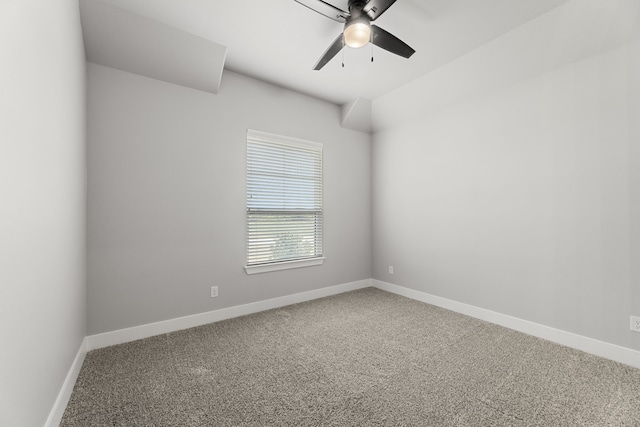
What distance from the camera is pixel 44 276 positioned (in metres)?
1.40

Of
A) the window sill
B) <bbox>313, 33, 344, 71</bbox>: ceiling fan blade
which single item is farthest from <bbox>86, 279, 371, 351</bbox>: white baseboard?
<bbox>313, 33, 344, 71</bbox>: ceiling fan blade

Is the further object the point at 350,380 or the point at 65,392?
the point at 350,380

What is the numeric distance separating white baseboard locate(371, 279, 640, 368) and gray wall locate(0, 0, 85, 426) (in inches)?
146

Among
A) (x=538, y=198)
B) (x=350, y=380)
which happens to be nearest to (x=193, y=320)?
(x=350, y=380)

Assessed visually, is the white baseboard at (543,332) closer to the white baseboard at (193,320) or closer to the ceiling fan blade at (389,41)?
the white baseboard at (193,320)

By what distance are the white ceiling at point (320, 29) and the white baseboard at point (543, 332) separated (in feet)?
9.32

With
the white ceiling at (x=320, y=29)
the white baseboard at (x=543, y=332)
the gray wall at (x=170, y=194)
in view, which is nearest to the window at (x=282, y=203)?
the gray wall at (x=170, y=194)

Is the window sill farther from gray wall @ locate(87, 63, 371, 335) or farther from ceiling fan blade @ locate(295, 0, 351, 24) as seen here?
ceiling fan blade @ locate(295, 0, 351, 24)

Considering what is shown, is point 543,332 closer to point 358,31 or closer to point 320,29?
point 358,31

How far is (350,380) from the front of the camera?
1996mm

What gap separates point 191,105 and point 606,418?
4.15 meters

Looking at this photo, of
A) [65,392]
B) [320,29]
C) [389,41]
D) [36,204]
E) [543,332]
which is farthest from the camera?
[543,332]

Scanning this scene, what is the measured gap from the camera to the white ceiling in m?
2.23

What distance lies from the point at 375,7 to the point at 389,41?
340mm
